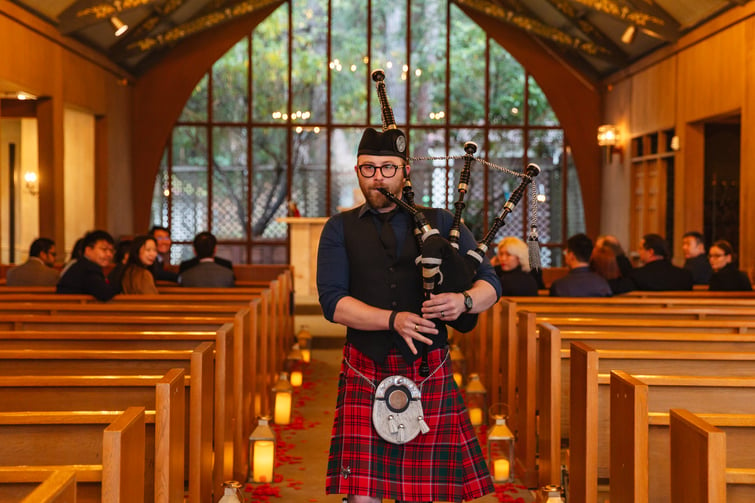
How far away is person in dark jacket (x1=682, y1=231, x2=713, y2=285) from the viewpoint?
25.8 ft

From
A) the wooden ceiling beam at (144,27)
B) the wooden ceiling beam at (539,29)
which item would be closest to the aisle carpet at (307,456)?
the wooden ceiling beam at (144,27)

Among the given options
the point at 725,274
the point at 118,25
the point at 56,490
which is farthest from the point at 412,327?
the point at 118,25

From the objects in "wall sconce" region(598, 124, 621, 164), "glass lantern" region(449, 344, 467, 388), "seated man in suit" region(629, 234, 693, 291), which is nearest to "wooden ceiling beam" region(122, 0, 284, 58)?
"wall sconce" region(598, 124, 621, 164)

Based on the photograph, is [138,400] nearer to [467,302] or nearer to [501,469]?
[467,302]

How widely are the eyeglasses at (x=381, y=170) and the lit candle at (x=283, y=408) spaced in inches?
125

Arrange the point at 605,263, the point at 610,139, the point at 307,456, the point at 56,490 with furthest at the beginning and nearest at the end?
the point at 610,139, the point at 605,263, the point at 307,456, the point at 56,490

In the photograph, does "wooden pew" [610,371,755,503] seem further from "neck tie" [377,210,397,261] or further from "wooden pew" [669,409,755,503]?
"neck tie" [377,210,397,261]

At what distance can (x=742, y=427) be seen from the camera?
2.49m

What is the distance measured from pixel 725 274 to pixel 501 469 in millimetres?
3225

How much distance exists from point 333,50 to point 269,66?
2.83 ft

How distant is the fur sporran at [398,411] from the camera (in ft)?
8.30

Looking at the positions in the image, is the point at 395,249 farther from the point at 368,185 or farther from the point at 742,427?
the point at 742,427

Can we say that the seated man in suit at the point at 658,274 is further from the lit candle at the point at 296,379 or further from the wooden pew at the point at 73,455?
the wooden pew at the point at 73,455

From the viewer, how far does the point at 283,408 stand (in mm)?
5512
